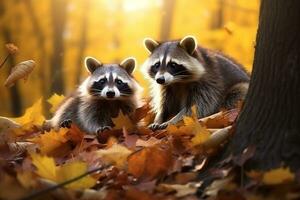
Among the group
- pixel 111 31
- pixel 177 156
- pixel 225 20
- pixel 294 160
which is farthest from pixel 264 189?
pixel 111 31

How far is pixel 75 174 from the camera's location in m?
3.29

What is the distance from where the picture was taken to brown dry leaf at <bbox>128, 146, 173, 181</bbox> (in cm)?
347

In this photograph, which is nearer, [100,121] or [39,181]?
[39,181]

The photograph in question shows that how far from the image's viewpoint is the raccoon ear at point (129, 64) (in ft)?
22.1

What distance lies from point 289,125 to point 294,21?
64 cm

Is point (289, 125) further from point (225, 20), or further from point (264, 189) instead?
point (225, 20)

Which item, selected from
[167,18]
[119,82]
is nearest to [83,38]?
[167,18]

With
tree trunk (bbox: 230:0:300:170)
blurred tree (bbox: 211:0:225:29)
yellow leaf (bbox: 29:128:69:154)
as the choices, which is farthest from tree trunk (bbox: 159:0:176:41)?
tree trunk (bbox: 230:0:300:170)

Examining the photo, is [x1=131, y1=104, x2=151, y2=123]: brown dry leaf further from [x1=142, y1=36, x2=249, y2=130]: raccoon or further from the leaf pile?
the leaf pile

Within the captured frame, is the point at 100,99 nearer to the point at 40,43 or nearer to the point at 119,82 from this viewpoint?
the point at 119,82

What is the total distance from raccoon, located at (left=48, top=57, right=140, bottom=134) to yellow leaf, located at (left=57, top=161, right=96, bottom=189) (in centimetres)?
283

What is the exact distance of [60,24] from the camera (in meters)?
17.8

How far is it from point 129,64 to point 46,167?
353 centimetres

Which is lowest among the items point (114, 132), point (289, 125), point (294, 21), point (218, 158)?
point (114, 132)
